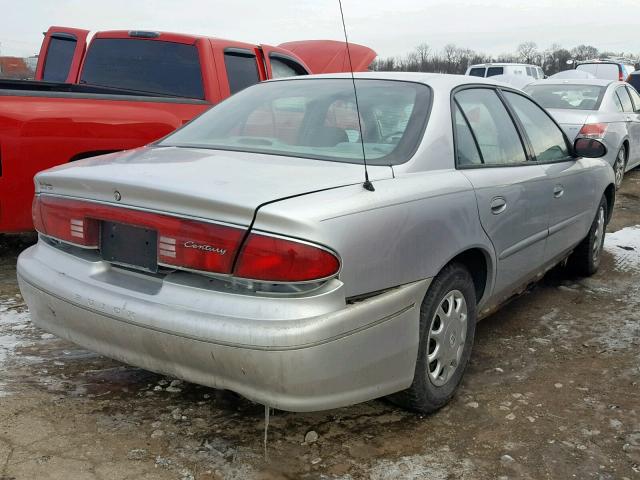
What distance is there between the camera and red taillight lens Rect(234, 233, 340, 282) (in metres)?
2.15

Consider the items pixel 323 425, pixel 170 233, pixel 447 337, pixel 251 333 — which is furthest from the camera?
pixel 447 337

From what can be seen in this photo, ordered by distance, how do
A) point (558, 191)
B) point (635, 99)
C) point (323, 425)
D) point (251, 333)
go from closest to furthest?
point (251, 333) < point (323, 425) < point (558, 191) < point (635, 99)

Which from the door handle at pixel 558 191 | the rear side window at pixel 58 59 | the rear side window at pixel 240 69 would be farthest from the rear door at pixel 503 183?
the rear side window at pixel 58 59

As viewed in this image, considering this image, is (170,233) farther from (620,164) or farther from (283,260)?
(620,164)

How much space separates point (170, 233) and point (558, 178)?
260 centimetres

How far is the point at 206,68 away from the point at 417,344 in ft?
13.2

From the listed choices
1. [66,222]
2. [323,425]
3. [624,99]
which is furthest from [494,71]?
[66,222]

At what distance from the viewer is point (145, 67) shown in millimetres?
6109

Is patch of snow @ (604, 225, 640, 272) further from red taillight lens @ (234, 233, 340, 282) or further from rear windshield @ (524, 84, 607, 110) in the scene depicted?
red taillight lens @ (234, 233, 340, 282)

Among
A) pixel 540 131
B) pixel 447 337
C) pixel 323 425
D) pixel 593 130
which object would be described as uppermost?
pixel 540 131

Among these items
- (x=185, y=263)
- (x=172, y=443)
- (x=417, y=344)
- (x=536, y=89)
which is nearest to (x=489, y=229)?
(x=417, y=344)

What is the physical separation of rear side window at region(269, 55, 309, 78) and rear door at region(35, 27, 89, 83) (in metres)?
1.89

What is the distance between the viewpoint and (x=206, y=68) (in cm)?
581

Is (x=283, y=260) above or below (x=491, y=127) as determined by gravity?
below
